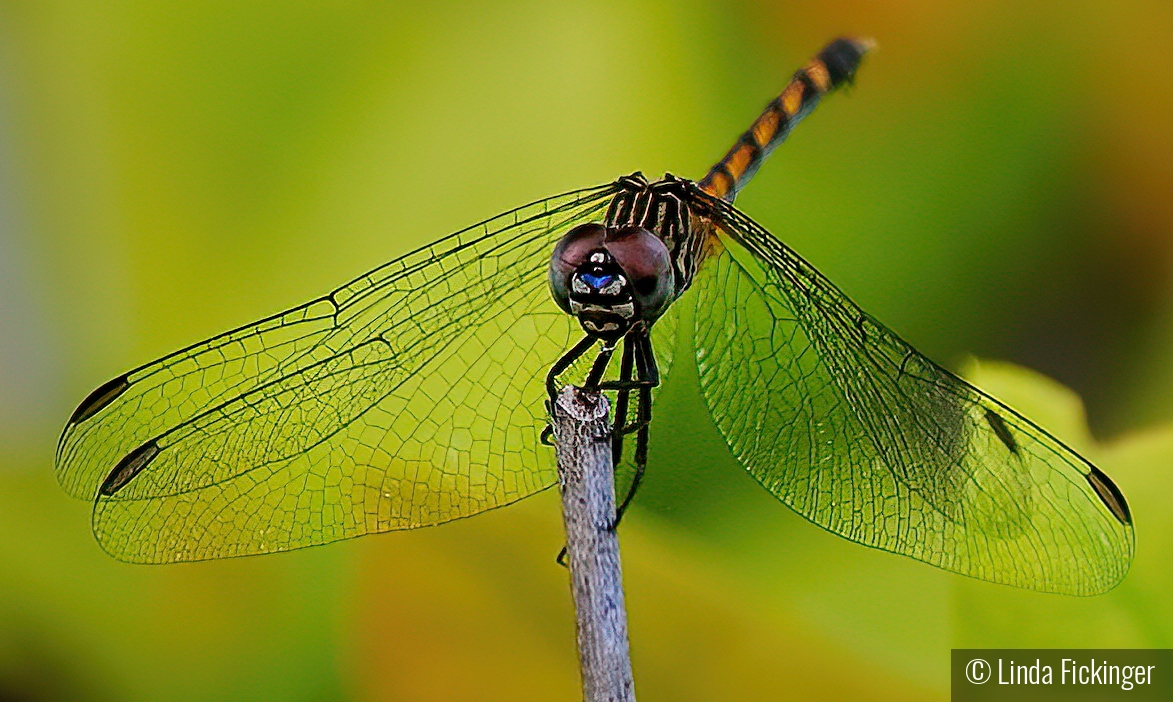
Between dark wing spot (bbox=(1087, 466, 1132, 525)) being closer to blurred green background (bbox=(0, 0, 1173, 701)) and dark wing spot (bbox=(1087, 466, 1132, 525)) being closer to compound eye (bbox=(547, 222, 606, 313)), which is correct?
blurred green background (bbox=(0, 0, 1173, 701))

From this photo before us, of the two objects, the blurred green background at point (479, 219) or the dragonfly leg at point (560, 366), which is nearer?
the dragonfly leg at point (560, 366)

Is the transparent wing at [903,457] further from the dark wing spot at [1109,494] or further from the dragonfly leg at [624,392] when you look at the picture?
the dragonfly leg at [624,392]

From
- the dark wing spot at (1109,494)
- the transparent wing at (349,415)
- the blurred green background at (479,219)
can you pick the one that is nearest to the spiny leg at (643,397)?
the transparent wing at (349,415)

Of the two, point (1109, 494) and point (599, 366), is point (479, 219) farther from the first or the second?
point (1109, 494)

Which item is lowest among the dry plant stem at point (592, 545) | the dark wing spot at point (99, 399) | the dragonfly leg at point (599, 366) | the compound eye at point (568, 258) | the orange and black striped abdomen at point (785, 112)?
the dry plant stem at point (592, 545)

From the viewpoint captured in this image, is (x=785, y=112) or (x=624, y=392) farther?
(x=785, y=112)

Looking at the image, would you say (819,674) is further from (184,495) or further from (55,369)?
(55,369)

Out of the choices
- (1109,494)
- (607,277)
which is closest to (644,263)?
(607,277)

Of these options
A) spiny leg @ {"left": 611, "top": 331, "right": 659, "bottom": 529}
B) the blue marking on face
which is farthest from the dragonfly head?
spiny leg @ {"left": 611, "top": 331, "right": 659, "bottom": 529}
